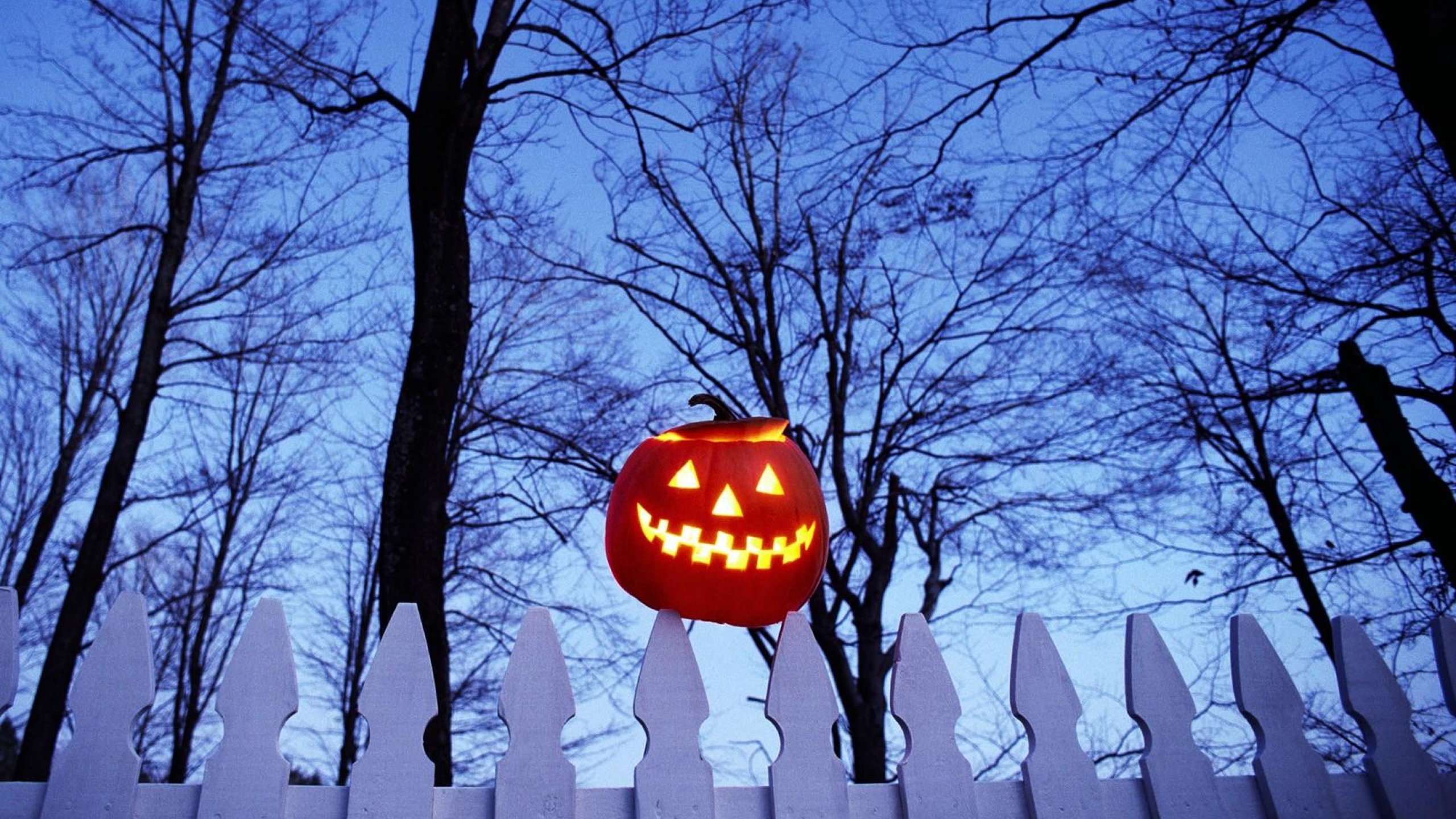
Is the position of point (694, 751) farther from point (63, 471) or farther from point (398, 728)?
point (63, 471)

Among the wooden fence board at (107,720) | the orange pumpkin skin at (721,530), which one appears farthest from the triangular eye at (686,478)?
the wooden fence board at (107,720)

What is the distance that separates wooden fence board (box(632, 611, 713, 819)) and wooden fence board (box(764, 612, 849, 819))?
0.18 meters

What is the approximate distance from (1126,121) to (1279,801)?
3.54 m

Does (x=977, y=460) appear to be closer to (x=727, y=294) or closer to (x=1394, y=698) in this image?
(x=727, y=294)

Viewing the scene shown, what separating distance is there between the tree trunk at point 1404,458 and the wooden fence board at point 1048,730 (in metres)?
2.62

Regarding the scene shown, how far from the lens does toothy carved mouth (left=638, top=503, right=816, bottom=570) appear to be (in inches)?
109

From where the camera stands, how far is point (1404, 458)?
4184 mm

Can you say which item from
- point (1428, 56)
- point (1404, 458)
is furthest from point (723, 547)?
point (1404, 458)

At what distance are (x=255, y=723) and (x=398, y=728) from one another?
33cm

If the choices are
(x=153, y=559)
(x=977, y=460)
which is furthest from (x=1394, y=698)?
(x=153, y=559)

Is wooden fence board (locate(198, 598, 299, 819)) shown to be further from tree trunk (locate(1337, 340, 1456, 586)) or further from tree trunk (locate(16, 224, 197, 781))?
tree trunk (locate(16, 224, 197, 781))

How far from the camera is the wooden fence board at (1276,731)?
8.11 feet

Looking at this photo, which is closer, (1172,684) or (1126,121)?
(1172,684)

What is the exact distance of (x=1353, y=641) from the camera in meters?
2.71
